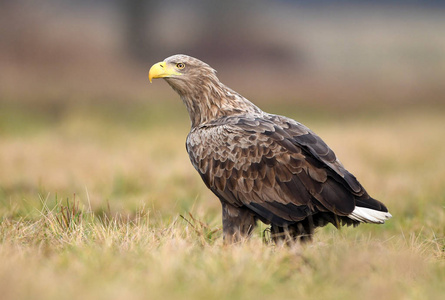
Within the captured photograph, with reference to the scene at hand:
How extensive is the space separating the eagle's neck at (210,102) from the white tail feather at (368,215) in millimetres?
1521

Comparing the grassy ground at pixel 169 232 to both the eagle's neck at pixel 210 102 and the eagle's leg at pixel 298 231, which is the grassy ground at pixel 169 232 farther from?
the eagle's neck at pixel 210 102

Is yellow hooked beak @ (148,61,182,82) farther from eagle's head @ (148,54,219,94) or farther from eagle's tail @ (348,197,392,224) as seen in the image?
eagle's tail @ (348,197,392,224)

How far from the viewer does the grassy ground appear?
12.4 feet

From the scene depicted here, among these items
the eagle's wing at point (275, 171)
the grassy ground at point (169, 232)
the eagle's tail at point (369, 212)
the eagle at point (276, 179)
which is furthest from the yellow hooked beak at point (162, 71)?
the eagle's tail at point (369, 212)

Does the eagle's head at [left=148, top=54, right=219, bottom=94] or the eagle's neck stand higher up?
the eagle's head at [left=148, top=54, right=219, bottom=94]

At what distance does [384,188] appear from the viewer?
973cm

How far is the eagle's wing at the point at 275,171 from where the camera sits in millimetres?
5289

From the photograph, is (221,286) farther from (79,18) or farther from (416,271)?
(79,18)

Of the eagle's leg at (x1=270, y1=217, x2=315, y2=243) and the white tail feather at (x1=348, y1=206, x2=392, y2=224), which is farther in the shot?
the eagle's leg at (x1=270, y1=217, x2=315, y2=243)

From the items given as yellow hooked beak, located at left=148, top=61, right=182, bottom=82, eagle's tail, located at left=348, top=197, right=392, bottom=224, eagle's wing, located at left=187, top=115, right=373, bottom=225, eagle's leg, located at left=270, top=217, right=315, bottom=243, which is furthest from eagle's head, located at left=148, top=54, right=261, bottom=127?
eagle's tail, located at left=348, top=197, right=392, bottom=224

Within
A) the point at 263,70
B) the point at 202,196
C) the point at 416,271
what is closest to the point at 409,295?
the point at 416,271

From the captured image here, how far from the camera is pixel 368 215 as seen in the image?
17.0ft

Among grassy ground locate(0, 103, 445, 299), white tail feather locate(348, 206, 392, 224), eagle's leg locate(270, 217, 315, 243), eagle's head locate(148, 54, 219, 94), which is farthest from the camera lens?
eagle's head locate(148, 54, 219, 94)

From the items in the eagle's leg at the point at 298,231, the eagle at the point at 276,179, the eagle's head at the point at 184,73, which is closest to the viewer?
the eagle at the point at 276,179
